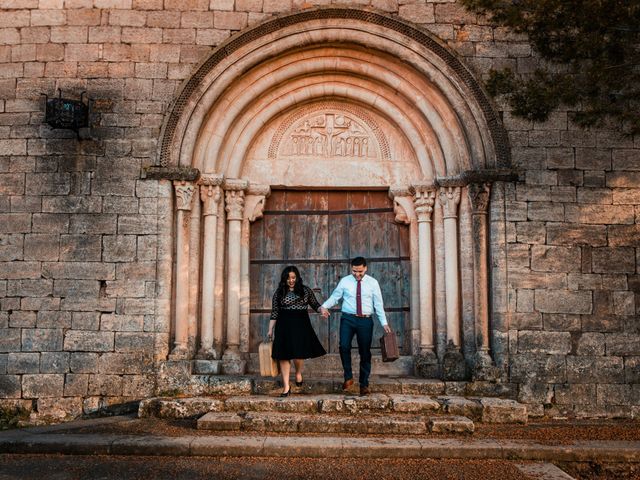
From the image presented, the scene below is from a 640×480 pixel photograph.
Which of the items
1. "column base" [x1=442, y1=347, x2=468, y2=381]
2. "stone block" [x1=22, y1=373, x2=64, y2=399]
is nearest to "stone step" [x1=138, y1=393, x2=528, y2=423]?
"column base" [x1=442, y1=347, x2=468, y2=381]

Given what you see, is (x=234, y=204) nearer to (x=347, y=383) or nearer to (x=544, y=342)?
(x=347, y=383)

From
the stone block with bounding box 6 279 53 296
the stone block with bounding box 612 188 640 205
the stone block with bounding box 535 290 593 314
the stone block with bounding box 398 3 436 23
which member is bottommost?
the stone block with bounding box 535 290 593 314

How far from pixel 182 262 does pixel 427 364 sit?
303 centimetres

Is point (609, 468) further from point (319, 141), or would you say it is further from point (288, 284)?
point (319, 141)

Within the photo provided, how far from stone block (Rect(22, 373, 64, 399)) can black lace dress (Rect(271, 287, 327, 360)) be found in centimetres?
241

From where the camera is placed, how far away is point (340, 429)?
5.66m

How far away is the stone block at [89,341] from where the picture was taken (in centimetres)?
699

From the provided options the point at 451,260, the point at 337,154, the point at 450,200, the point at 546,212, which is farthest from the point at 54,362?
the point at 546,212

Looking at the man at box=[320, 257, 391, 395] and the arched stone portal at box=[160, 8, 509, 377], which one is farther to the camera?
the arched stone portal at box=[160, 8, 509, 377]

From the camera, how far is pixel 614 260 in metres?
7.16

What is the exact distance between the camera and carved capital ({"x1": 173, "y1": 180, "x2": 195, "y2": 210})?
7.29 meters

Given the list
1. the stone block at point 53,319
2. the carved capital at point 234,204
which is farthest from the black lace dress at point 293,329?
the stone block at point 53,319

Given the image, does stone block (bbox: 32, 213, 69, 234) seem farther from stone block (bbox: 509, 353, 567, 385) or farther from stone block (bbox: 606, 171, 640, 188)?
stone block (bbox: 606, 171, 640, 188)

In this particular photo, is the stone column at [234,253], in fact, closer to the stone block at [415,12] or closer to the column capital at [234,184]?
the column capital at [234,184]
